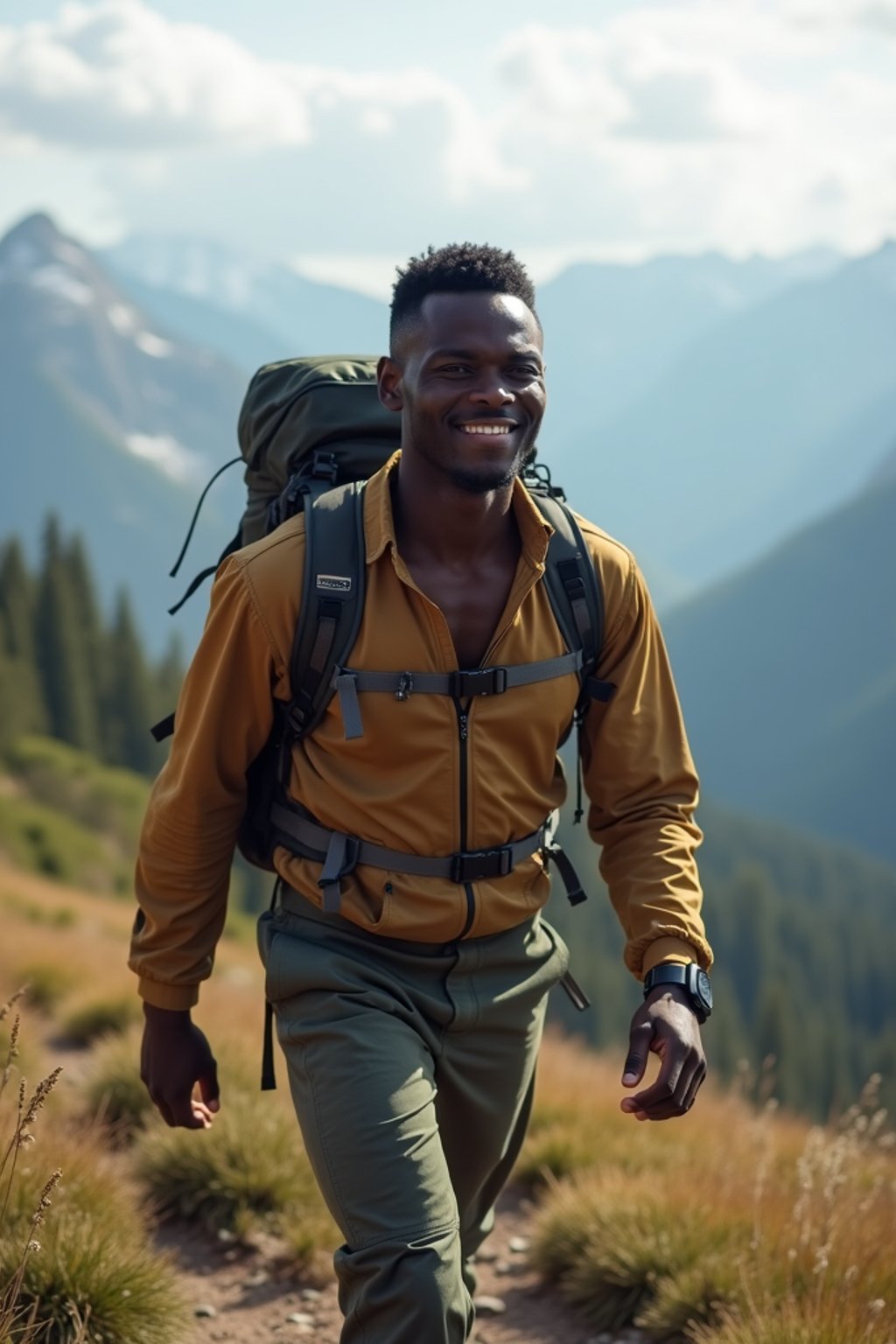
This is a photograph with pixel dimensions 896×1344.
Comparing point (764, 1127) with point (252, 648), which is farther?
point (764, 1127)

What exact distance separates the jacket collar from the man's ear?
14cm

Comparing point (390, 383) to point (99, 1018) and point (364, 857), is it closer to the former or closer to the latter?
point (364, 857)

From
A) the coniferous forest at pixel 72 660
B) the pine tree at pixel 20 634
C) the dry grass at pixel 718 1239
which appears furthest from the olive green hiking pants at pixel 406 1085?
the pine tree at pixel 20 634

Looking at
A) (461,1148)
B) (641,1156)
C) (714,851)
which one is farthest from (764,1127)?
(714,851)

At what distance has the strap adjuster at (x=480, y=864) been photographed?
3.79 meters

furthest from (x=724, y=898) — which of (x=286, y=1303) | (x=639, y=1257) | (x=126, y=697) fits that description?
(x=286, y=1303)

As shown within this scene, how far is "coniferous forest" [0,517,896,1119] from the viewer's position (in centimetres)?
6794

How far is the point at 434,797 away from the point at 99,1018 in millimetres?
6118

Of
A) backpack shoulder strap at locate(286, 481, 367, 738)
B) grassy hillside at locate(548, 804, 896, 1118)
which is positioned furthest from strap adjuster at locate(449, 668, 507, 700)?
grassy hillside at locate(548, 804, 896, 1118)

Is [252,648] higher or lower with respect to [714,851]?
higher

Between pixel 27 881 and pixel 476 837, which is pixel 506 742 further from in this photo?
pixel 27 881

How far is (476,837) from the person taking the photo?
3.82 m

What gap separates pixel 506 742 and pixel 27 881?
28550mm

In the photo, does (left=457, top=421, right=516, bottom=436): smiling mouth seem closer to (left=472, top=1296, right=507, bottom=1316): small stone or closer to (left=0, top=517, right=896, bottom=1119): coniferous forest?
(left=472, top=1296, right=507, bottom=1316): small stone
